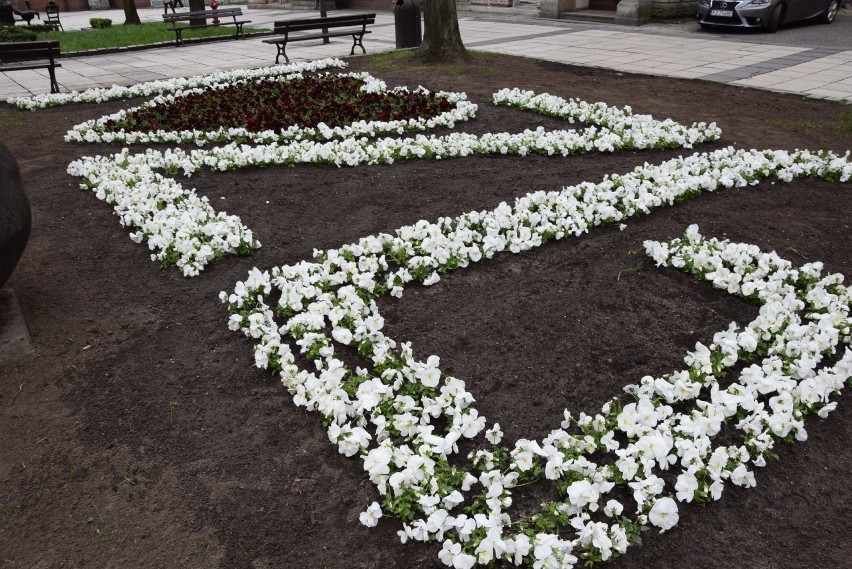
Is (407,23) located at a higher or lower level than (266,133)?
higher

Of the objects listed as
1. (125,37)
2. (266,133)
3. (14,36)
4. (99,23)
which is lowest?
(266,133)

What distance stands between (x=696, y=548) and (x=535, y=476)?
686 mm

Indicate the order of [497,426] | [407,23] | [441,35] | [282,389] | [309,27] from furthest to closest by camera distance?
1. [407,23]
2. [309,27]
3. [441,35]
4. [282,389]
5. [497,426]

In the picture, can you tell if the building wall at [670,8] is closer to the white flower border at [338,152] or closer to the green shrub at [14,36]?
the white flower border at [338,152]

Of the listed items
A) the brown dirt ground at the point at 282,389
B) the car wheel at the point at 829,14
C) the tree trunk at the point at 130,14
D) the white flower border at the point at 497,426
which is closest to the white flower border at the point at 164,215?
the brown dirt ground at the point at 282,389

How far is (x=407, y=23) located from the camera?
14750 millimetres

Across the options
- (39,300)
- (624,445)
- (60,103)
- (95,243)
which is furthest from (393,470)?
(60,103)

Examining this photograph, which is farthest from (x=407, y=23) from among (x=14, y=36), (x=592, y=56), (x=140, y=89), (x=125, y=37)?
(x=14, y=36)

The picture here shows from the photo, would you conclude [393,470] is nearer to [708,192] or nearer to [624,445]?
[624,445]

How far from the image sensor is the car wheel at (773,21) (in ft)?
53.7

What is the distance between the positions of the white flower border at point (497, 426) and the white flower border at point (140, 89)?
7701mm

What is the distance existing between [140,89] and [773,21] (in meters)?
14.4

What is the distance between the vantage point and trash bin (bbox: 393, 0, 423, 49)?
14672mm

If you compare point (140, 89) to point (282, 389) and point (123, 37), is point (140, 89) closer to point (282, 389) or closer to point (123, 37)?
point (282, 389)
